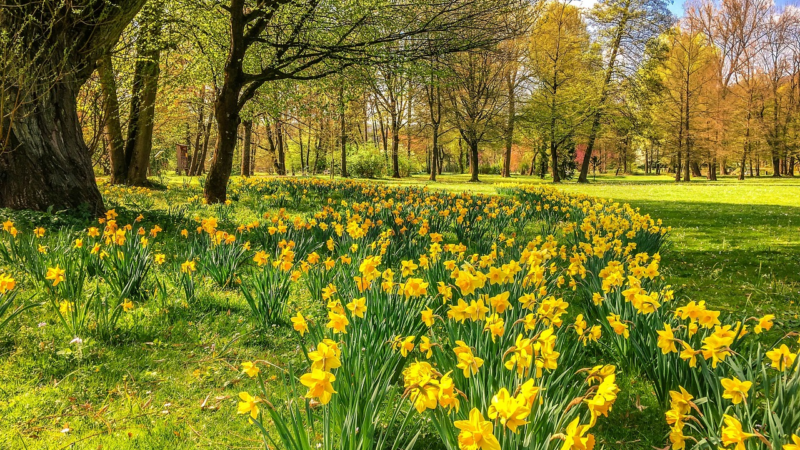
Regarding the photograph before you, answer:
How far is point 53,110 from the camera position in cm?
523

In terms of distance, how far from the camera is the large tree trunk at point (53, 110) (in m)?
4.89

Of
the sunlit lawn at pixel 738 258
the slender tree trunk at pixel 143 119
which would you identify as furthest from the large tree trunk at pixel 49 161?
the sunlit lawn at pixel 738 258

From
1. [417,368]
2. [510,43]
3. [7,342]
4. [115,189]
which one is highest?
[510,43]

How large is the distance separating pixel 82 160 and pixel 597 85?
24963 millimetres

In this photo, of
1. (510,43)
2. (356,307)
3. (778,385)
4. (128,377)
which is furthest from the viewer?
(510,43)

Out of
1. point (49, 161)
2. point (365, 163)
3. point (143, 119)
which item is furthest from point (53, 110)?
point (365, 163)

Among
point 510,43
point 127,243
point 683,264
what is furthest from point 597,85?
point 127,243

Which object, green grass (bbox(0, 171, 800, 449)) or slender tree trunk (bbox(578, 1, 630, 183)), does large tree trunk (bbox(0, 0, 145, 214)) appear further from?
slender tree trunk (bbox(578, 1, 630, 183))

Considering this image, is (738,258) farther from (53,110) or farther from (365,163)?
(365,163)

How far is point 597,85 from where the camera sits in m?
24.1

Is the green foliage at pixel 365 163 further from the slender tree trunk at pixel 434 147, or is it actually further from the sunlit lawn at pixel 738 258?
the sunlit lawn at pixel 738 258

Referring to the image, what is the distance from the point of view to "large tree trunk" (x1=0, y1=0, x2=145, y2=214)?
4.89 metres

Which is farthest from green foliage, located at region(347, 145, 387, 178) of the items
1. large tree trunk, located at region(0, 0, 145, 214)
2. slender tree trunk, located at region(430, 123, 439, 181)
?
large tree trunk, located at region(0, 0, 145, 214)

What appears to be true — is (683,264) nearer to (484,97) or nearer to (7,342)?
(7,342)
